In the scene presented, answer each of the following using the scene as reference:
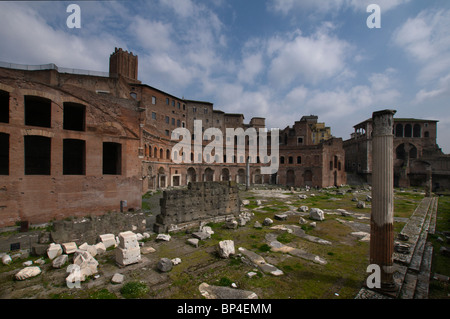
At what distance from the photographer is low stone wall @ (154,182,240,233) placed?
33.9ft

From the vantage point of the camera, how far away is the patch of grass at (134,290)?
502cm

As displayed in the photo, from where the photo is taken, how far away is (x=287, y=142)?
4644 centimetres

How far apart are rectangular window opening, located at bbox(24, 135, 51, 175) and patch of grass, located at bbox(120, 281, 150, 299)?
16.0m

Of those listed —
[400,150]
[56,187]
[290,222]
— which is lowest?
[290,222]

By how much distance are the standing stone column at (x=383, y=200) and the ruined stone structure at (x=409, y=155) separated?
36303 mm

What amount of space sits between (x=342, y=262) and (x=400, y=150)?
1887 inches

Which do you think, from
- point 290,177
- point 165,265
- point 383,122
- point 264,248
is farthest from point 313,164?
point 165,265

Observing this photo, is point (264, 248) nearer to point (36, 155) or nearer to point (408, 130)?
point (36, 155)

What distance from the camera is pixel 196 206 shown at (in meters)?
11.5

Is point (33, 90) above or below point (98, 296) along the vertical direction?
above

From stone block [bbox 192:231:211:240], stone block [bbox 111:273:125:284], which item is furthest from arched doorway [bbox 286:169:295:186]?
stone block [bbox 111:273:125:284]

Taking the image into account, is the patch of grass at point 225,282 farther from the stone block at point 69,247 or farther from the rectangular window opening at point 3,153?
the rectangular window opening at point 3,153

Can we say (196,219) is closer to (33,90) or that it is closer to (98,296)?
(98,296)
